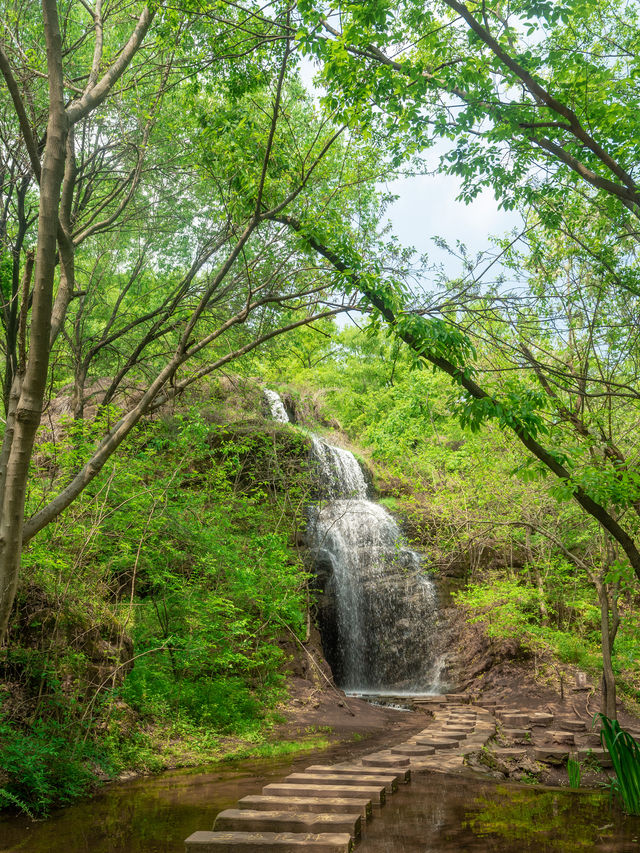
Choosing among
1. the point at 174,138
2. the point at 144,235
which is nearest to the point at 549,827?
the point at 174,138

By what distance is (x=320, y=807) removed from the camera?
15.5ft

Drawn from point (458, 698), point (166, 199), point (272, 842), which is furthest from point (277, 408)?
point (272, 842)

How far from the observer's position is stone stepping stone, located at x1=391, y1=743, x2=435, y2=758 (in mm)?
7473

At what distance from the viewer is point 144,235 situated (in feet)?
36.5

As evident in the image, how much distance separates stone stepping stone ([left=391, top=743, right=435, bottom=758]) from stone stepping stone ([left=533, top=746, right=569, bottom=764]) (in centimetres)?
195

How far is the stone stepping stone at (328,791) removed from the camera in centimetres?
516

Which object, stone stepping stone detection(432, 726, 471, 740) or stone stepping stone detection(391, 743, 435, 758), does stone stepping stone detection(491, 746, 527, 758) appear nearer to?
stone stepping stone detection(432, 726, 471, 740)

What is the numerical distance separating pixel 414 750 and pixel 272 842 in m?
4.16

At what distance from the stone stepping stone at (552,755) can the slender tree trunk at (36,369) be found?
7.64 meters

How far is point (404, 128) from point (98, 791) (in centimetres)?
741

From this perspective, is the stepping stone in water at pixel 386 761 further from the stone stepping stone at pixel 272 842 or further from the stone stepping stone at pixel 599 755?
the stone stepping stone at pixel 599 755

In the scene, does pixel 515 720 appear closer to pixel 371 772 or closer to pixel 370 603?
pixel 370 603

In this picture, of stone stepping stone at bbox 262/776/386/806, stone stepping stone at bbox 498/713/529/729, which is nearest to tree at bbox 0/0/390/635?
stone stepping stone at bbox 262/776/386/806

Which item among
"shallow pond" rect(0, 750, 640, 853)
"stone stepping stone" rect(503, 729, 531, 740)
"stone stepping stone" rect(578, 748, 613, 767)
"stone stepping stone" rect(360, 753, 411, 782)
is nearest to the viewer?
"shallow pond" rect(0, 750, 640, 853)
